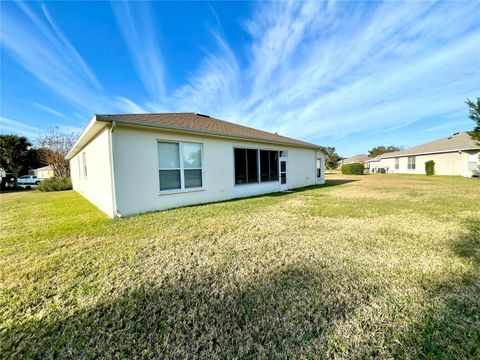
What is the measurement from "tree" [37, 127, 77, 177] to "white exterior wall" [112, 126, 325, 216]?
2355 centimetres

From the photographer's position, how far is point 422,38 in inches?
352

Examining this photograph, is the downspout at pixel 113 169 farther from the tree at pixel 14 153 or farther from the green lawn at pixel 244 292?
the tree at pixel 14 153

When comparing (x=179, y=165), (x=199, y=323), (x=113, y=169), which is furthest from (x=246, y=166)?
(x=199, y=323)

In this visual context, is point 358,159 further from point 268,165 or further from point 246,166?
point 246,166

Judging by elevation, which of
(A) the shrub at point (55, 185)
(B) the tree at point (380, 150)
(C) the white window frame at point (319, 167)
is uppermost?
(B) the tree at point (380, 150)

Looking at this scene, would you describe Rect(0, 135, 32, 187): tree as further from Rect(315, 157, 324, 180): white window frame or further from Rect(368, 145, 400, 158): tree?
Rect(368, 145, 400, 158): tree

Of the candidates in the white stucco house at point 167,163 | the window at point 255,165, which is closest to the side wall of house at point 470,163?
the window at point 255,165

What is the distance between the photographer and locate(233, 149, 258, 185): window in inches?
376

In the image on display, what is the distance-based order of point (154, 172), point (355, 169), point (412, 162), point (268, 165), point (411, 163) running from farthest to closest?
point (355, 169) < point (411, 163) < point (412, 162) < point (268, 165) < point (154, 172)

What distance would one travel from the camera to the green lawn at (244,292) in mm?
1718

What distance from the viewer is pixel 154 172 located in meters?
6.83

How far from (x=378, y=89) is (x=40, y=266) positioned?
19.8 metres

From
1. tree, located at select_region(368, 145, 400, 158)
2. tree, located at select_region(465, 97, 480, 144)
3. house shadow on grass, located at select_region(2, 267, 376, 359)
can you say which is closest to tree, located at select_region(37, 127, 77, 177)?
A: house shadow on grass, located at select_region(2, 267, 376, 359)

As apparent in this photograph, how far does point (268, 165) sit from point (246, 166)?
1741 mm
